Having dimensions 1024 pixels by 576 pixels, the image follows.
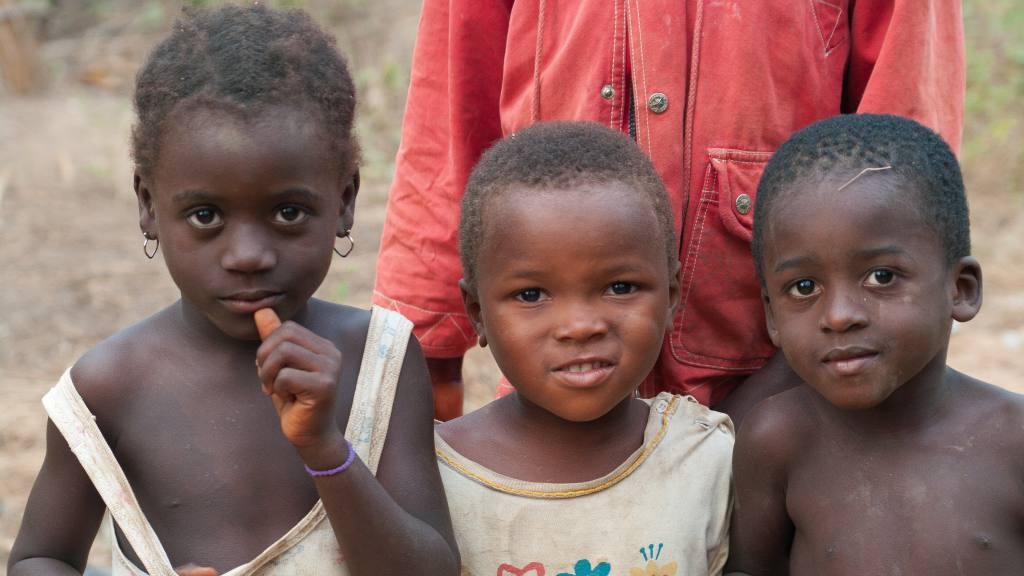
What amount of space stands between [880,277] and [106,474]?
137cm

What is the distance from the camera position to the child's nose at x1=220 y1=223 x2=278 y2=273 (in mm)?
1933

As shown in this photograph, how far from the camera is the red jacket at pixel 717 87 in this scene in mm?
2420

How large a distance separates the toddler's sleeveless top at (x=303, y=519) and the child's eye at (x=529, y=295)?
0.28 metres

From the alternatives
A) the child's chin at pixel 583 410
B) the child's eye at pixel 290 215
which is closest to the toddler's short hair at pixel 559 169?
the child's chin at pixel 583 410

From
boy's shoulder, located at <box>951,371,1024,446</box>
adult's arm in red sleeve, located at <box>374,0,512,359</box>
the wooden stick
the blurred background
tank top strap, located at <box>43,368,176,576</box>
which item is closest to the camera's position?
tank top strap, located at <box>43,368,176,576</box>

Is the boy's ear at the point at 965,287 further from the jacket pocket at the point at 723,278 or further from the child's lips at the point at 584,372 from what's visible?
the child's lips at the point at 584,372

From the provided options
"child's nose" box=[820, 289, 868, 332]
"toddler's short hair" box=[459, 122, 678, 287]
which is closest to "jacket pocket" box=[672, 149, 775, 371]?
"toddler's short hair" box=[459, 122, 678, 287]

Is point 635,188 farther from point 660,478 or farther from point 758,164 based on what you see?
point 660,478

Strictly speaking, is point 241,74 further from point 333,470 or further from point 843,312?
point 843,312

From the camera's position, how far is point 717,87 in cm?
244

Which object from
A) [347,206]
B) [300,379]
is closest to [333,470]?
[300,379]

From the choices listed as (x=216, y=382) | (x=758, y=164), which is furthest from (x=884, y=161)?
(x=216, y=382)

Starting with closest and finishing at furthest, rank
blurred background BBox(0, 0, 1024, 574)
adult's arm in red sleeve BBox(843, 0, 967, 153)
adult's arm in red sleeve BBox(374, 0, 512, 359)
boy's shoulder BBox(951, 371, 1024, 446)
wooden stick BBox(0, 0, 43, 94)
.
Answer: boy's shoulder BBox(951, 371, 1024, 446), adult's arm in red sleeve BBox(843, 0, 967, 153), adult's arm in red sleeve BBox(374, 0, 512, 359), blurred background BBox(0, 0, 1024, 574), wooden stick BBox(0, 0, 43, 94)

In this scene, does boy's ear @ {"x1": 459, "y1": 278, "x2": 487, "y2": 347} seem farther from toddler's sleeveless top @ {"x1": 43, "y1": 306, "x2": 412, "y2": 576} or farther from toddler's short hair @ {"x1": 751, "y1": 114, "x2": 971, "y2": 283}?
toddler's short hair @ {"x1": 751, "y1": 114, "x2": 971, "y2": 283}
